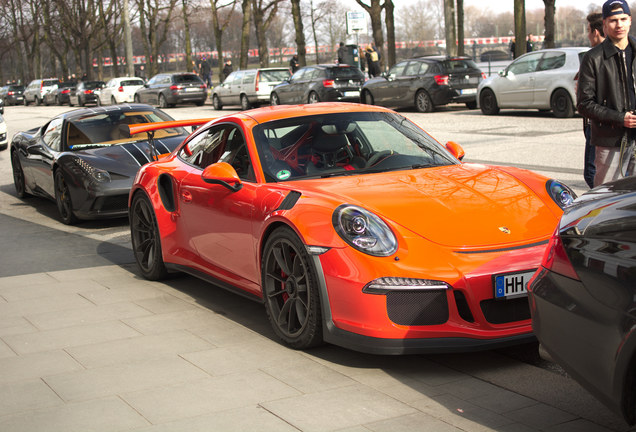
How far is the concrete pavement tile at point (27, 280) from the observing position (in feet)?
22.8

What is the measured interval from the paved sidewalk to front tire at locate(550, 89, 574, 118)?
554 inches

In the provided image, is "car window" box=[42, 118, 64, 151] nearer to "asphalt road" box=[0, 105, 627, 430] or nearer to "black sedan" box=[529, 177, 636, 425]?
"asphalt road" box=[0, 105, 627, 430]

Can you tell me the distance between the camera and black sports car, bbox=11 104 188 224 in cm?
935

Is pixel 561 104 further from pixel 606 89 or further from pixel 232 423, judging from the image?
pixel 232 423

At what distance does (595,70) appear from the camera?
5969mm

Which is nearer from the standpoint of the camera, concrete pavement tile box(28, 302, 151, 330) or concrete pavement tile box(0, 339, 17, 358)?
concrete pavement tile box(0, 339, 17, 358)

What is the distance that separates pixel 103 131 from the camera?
34.1ft

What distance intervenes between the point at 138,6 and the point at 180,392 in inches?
2318

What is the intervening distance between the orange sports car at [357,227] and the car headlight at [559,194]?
2 cm

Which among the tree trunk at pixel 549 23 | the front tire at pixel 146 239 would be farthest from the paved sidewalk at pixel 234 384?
the tree trunk at pixel 549 23

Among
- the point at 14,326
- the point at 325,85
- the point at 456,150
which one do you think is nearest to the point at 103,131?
the point at 14,326

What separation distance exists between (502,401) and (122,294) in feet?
11.6

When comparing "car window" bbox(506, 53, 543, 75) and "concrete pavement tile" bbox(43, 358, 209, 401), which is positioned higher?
"car window" bbox(506, 53, 543, 75)

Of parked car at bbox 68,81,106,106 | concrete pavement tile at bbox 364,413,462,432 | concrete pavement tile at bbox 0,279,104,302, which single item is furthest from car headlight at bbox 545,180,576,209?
parked car at bbox 68,81,106,106
